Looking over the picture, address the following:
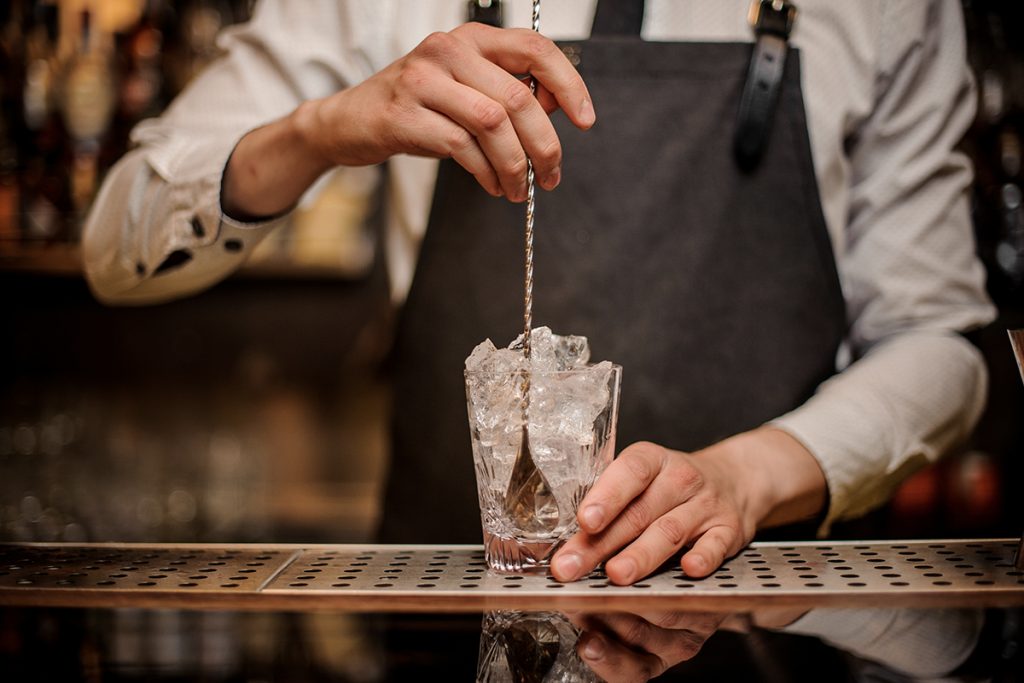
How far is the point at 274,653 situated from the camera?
28.6 inches

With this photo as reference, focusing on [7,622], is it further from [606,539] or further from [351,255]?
[351,255]

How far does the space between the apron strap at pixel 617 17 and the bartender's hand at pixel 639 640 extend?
84 cm

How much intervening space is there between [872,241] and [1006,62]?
1.27 meters

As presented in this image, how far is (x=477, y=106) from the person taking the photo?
875 mm

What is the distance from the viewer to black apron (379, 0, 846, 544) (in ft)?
4.47

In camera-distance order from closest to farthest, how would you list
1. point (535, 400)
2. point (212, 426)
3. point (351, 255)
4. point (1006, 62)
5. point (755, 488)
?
point (535, 400) < point (755, 488) < point (1006, 62) < point (351, 255) < point (212, 426)

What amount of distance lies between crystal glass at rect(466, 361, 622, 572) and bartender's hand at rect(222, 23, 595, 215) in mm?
185

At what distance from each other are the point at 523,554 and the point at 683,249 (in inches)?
23.6

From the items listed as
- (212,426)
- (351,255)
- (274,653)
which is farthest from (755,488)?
(212,426)

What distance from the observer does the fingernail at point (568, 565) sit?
85cm

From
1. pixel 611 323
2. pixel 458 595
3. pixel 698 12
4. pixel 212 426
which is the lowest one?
pixel 212 426

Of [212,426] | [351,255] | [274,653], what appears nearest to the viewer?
[274,653]

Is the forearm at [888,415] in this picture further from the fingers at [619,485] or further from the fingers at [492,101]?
the fingers at [492,101]

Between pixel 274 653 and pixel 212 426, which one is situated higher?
pixel 274 653
